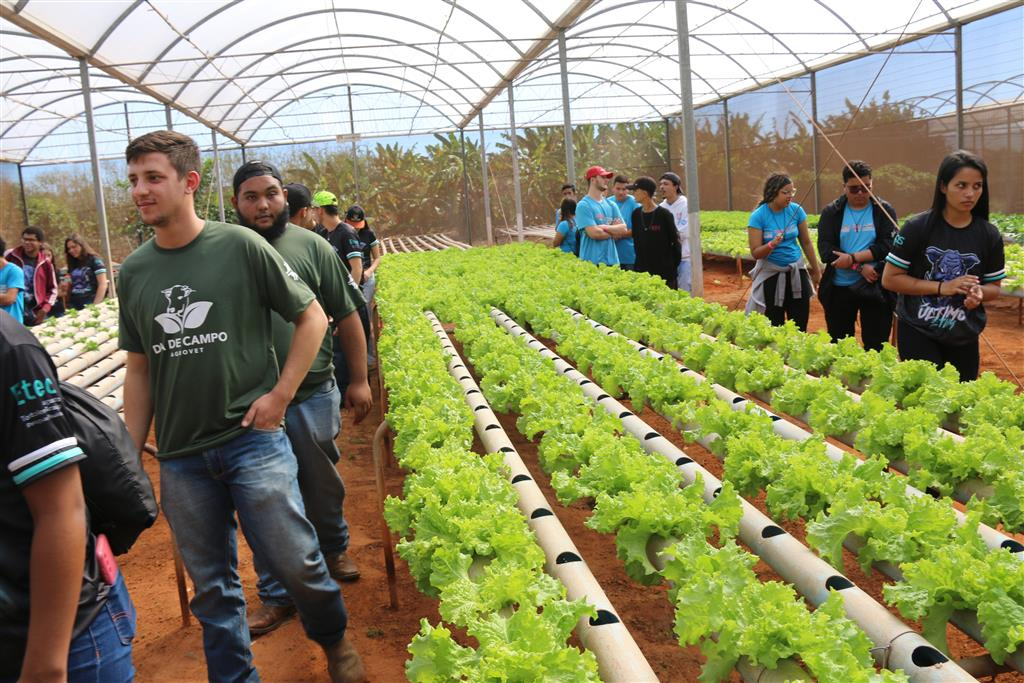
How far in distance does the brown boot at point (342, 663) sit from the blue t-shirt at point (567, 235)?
8795 mm

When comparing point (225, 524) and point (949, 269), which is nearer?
point (225, 524)

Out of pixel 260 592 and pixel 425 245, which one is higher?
pixel 425 245

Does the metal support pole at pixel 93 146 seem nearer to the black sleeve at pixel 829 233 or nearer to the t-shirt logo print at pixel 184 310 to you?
the black sleeve at pixel 829 233

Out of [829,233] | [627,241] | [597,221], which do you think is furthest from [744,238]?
[829,233]

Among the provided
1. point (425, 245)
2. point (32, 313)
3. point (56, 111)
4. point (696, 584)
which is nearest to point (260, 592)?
point (696, 584)

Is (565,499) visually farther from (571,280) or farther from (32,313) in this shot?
(32,313)

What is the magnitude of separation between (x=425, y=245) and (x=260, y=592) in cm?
2025

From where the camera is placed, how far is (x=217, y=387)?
2855 mm

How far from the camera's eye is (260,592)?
4.16m

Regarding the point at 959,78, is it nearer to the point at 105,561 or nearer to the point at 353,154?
the point at 105,561

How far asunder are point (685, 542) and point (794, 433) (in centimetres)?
155

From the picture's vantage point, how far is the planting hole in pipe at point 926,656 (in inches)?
86.9

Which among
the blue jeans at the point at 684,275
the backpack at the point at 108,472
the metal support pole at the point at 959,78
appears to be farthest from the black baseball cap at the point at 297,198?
the metal support pole at the point at 959,78

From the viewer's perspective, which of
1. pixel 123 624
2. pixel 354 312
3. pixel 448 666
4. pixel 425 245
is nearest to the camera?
pixel 123 624
